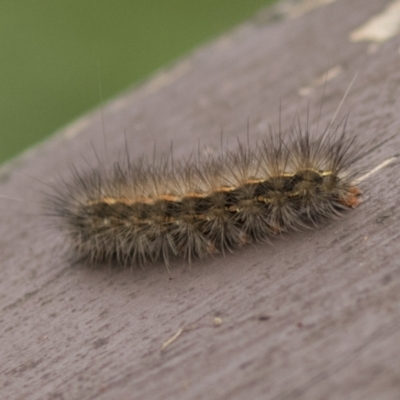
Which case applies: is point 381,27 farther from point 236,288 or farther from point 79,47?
point 79,47

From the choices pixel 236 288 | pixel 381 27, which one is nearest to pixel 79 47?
pixel 381 27

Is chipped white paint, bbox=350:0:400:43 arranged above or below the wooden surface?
above

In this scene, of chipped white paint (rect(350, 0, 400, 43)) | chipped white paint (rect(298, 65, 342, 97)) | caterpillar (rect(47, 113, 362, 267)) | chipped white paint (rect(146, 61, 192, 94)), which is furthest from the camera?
chipped white paint (rect(146, 61, 192, 94))

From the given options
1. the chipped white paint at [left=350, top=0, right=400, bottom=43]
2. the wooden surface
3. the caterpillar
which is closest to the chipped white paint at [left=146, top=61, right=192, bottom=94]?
the wooden surface

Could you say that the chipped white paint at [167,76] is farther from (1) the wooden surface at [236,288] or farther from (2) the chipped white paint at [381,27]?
(2) the chipped white paint at [381,27]

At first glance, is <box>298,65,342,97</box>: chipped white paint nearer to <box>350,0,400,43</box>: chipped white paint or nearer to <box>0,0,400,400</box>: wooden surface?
<box>0,0,400,400</box>: wooden surface

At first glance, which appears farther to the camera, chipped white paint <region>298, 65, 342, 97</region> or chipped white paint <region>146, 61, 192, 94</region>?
chipped white paint <region>146, 61, 192, 94</region>

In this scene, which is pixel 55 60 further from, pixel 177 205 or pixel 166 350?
pixel 166 350
